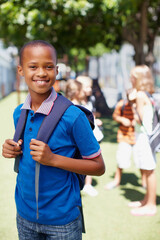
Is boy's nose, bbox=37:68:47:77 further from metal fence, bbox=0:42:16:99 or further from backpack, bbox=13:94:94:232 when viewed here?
metal fence, bbox=0:42:16:99

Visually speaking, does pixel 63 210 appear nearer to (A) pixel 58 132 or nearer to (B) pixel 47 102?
(A) pixel 58 132

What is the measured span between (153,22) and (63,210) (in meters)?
13.4

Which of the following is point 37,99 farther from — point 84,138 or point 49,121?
point 84,138

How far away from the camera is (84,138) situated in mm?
1544

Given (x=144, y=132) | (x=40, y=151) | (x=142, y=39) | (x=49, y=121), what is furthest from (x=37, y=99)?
(x=142, y=39)

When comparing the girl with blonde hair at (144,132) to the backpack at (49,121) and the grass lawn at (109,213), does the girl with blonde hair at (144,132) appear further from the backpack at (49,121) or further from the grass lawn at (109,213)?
the backpack at (49,121)

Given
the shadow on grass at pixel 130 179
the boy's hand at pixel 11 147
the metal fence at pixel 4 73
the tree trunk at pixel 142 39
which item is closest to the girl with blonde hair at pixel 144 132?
the shadow on grass at pixel 130 179

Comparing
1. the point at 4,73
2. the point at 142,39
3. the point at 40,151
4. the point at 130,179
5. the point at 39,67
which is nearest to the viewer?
the point at 40,151

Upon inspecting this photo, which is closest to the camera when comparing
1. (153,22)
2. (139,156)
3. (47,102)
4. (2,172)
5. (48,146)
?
(48,146)

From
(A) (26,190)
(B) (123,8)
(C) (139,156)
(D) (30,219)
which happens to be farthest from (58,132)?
(B) (123,8)

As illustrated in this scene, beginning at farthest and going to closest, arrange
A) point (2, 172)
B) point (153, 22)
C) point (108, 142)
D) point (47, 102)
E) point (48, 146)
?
point (153, 22), point (108, 142), point (2, 172), point (47, 102), point (48, 146)

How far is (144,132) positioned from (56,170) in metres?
2.23

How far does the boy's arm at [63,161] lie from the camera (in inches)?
55.4

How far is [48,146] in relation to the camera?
4.74ft
